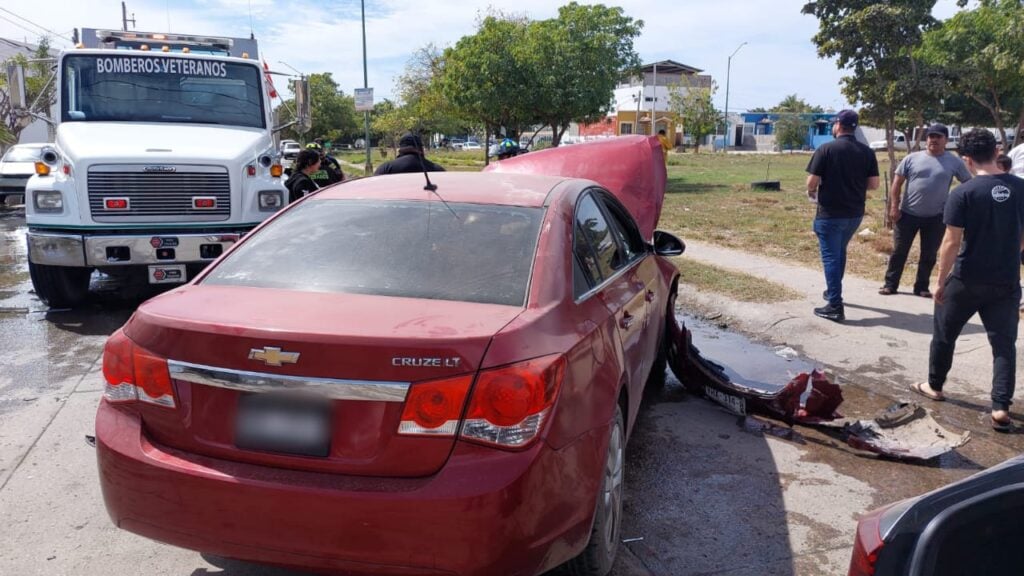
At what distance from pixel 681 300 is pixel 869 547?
7.01 metres

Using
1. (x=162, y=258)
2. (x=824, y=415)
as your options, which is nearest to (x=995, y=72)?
(x=824, y=415)

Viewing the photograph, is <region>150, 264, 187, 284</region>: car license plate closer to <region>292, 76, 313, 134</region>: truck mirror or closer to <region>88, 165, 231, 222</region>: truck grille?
<region>88, 165, 231, 222</region>: truck grille

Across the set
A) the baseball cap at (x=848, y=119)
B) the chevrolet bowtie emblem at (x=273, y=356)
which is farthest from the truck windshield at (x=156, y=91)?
the chevrolet bowtie emblem at (x=273, y=356)

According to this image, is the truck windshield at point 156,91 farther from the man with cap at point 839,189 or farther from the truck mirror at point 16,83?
the man with cap at point 839,189

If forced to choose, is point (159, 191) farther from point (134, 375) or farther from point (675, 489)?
point (675, 489)

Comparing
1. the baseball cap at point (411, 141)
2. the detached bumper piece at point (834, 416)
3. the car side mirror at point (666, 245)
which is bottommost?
the detached bumper piece at point (834, 416)

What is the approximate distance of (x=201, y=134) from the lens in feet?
27.5

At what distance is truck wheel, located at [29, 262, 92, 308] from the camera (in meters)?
7.97

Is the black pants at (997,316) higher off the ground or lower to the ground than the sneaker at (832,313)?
higher

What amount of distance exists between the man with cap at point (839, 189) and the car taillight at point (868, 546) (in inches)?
235

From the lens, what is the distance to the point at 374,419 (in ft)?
8.32

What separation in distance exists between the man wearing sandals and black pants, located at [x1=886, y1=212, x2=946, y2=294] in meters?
3.39

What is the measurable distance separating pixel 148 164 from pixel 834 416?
6349 mm

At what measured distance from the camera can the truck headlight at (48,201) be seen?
24.3 ft
